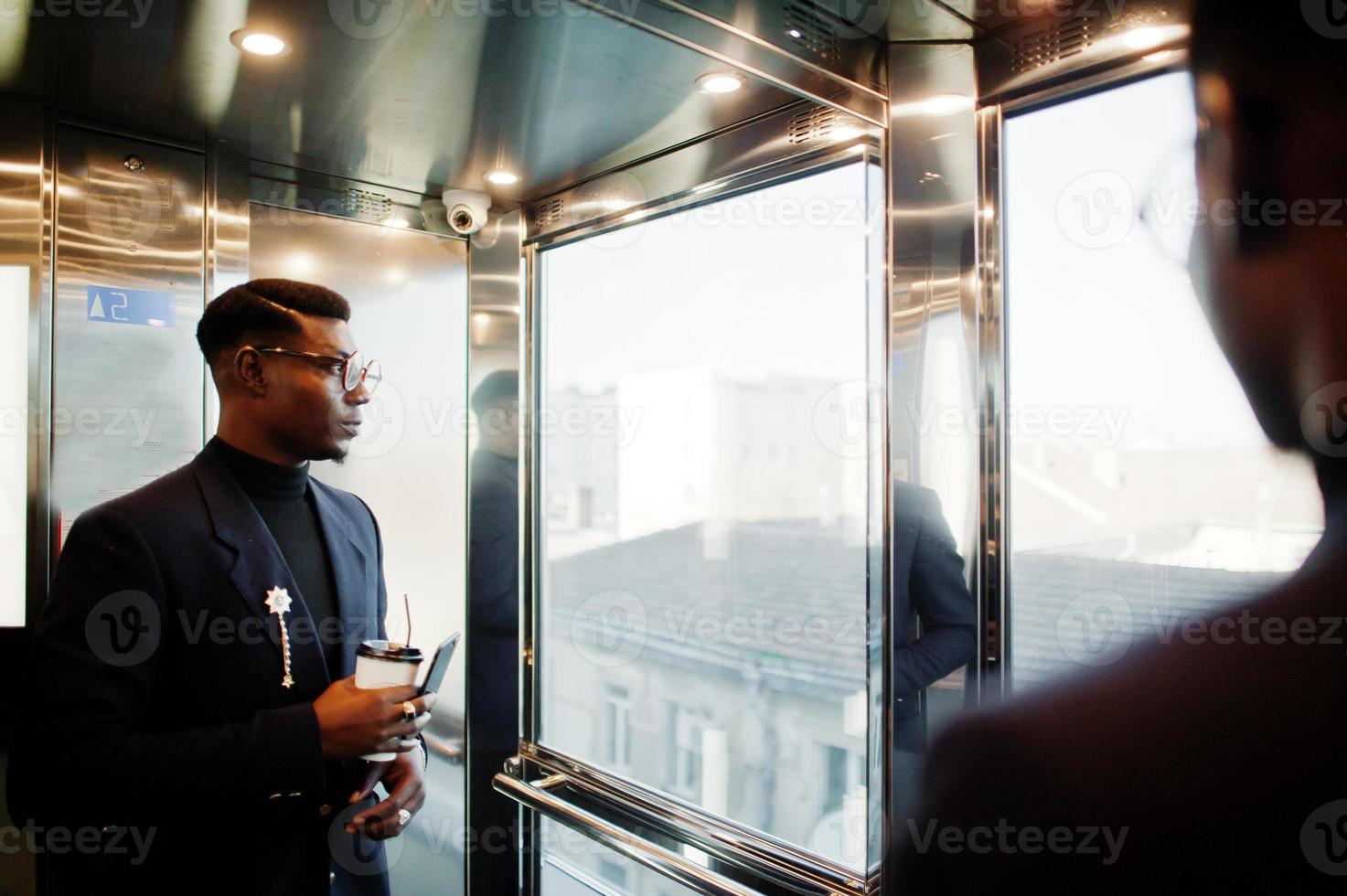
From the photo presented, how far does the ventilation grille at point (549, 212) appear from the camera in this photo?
9.45 ft

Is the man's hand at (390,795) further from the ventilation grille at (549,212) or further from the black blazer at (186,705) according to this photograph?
the ventilation grille at (549,212)

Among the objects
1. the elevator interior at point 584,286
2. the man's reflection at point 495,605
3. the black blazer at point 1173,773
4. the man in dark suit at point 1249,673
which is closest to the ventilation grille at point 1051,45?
the elevator interior at point 584,286

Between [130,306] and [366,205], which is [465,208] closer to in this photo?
[366,205]

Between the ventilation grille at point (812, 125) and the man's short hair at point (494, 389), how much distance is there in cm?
129

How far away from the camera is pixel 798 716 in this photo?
229cm

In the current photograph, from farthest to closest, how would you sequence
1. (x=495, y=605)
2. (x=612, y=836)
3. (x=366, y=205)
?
(x=495, y=605) → (x=366, y=205) → (x=612, y=836)

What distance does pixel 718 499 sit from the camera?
2.49 m

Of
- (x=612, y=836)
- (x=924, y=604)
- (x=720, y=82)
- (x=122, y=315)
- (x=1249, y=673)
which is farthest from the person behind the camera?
(x=612, y=836)

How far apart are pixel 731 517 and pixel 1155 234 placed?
1.26 m

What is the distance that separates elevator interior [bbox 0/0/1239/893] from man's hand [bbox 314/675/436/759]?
37.6 inches

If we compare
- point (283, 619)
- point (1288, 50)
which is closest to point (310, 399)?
point (283, 619)

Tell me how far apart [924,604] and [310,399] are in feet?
4.30

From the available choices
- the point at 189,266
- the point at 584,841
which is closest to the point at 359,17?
the point at 189,266

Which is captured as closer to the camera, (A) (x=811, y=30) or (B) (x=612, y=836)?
(A) (x=811, y=30)
